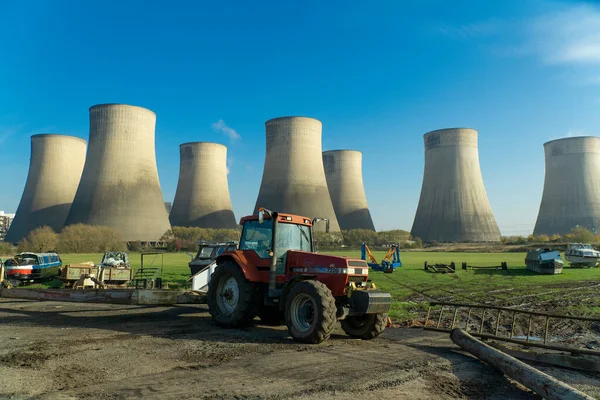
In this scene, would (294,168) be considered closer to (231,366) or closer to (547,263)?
(547,263)

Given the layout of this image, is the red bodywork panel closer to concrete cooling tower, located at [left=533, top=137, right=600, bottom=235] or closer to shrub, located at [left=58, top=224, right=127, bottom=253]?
shrub, located at [left=58, top=224, right=127, bottom=253]

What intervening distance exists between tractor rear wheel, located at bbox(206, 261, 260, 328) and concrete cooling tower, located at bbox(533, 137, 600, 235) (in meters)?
43.4

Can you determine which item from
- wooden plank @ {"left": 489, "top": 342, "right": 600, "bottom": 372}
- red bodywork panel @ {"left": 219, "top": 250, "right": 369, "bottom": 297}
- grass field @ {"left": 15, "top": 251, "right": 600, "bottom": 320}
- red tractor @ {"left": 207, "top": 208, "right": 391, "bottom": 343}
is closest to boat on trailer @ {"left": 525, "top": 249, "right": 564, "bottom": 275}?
grass field @ {"left": 15, "top": 251, "right": 600, "bottom": 320}

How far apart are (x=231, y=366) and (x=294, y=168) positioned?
3507cm

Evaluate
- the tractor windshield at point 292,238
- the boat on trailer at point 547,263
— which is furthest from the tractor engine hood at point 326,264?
the boat on trailer at point 547,263

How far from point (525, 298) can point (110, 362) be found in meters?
9.09

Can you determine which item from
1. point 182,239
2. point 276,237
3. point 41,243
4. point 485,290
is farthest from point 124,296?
point 182,239

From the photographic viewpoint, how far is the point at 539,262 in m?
17.8

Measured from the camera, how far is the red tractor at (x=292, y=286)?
5.76 m

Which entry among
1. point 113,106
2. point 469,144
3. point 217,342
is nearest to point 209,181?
point 113,106

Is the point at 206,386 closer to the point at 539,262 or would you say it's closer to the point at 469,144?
the point at 539,262

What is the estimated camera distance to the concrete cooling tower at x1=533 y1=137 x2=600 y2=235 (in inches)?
1650

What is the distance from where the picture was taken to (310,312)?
5.95 metres

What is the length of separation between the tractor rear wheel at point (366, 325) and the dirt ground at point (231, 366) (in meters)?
0.15
